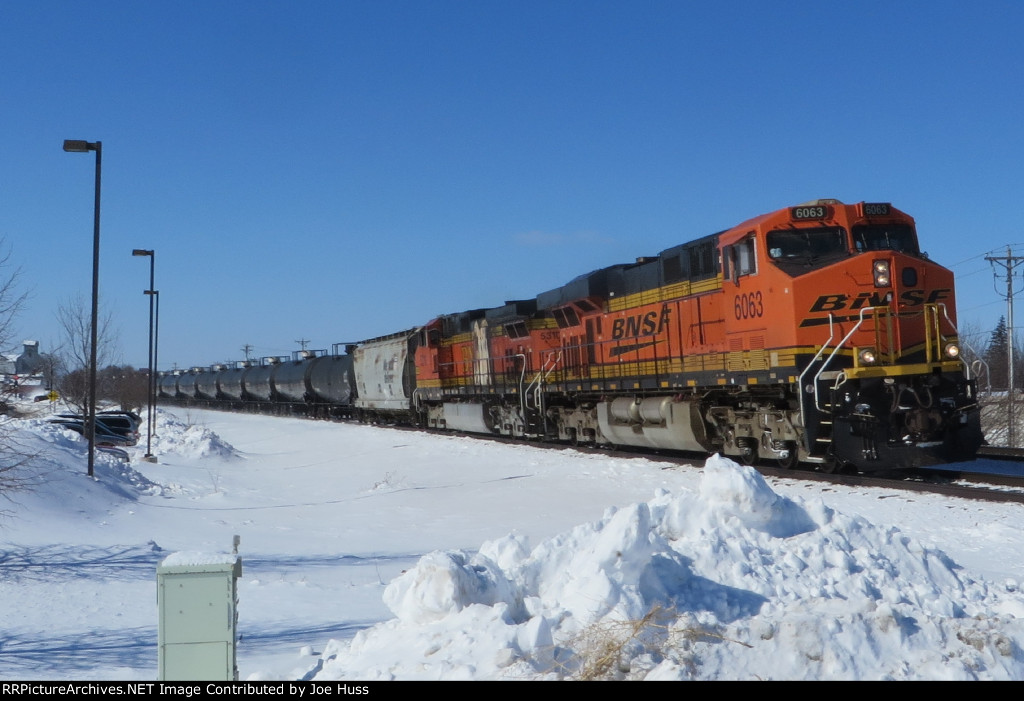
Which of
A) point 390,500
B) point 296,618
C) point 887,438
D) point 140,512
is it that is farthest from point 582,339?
point 296,618

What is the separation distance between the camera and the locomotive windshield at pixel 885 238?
14.3 meters

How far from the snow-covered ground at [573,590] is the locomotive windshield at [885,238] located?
12.9 feet

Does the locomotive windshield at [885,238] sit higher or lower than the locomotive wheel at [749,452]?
higher

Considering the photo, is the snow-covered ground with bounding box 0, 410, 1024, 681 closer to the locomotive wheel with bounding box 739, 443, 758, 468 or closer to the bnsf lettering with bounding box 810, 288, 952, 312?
the bnsf lettering with bounding box 810, 288, 952, 312

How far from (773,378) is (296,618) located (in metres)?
9.02

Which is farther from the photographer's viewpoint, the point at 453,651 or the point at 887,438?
the point at 887,438

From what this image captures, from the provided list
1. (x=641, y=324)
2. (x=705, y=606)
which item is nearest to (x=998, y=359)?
(x=641, y=324)

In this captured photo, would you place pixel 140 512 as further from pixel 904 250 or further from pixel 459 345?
pixel 459 345

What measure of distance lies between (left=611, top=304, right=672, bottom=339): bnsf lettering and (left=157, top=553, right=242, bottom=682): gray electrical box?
13.4 m

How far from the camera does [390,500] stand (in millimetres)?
15266

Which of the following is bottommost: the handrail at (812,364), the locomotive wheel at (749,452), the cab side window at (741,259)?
the locomotive wheel at (749,452)

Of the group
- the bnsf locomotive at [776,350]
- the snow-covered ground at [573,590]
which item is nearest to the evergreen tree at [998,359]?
the bnsf locomotive at [776,350]

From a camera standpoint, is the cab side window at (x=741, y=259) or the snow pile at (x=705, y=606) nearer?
the snow pile at (x=705, y=606)

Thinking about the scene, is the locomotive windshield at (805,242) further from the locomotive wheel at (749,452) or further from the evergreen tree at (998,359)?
the evergreen tree at (998,359)
